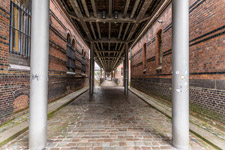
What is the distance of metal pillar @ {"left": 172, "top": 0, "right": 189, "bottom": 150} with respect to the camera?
2491 mm

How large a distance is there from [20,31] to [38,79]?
10.6 feet

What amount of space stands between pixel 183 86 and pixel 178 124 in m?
0.88

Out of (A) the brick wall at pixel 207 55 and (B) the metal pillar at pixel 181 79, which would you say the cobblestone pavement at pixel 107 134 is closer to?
(B) the metal pillar at pixel 181 79

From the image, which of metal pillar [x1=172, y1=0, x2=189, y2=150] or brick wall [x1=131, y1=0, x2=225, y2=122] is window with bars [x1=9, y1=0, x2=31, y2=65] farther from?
brick wall [x1=131, y1=0, x2=225, y2=122]

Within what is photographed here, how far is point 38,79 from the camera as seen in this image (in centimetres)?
243

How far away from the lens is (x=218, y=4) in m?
3.46

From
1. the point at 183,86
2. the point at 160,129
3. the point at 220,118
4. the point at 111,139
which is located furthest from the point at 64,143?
the point at 220,118

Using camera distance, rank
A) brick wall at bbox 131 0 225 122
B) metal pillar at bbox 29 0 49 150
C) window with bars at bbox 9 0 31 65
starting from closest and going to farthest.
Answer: metal pillar at bbox 29 0 49 150 → brick wall at bbox 131 0 225 122 → window with bars at bbox 9 0 31 65

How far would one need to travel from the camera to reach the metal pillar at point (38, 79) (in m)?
2.41

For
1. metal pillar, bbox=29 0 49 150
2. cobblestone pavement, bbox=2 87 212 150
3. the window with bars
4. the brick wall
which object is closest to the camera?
metal pillar, bbox=29 0 49 150

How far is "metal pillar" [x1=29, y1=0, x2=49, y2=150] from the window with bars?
2.30 meters

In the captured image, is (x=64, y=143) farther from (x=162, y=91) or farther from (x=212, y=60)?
(x=162, y=91)

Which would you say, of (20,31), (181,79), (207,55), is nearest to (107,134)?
(181,79)

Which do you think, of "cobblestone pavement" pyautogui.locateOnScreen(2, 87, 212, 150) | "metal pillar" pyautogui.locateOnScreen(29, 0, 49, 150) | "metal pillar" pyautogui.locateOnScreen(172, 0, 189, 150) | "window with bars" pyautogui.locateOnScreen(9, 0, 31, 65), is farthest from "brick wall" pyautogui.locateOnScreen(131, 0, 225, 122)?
"window with bars" pyautogui.locateOnScreen(9, 0, 31, 65)
